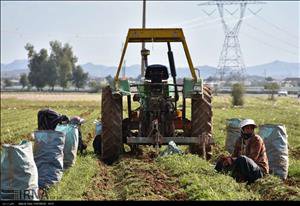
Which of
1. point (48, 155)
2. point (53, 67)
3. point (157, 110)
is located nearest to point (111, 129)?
point (157, 110)

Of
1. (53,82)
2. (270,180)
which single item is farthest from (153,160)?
(53,82)

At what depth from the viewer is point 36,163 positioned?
28.5 ft

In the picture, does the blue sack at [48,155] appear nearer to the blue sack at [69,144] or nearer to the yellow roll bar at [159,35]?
the blue sack at [69,144]

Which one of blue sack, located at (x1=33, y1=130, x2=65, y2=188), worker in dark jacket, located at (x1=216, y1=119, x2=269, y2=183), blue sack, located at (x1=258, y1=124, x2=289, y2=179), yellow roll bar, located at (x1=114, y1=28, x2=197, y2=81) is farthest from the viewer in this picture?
yellow roll bar, located at (x1=114, y1=28, x2=197, y2=81)

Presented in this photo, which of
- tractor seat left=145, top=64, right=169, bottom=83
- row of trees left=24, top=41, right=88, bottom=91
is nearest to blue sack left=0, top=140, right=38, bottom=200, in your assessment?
tractor seat left=145, top=64, right=169, bottom=83

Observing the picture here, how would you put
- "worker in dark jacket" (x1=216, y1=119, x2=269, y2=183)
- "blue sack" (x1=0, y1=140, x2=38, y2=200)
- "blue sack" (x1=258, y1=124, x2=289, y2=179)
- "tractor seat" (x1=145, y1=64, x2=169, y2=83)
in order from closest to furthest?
"blue sack" (x1=0, y1=140, x2=38, y2=200) → "worker in dark jacket" (x1=216, y1=119, x2=269, y2=183) → "blue sack" (x1=258, y1=124, x2=289, y2=179) → "tractor seat" (x1=145, y1=64, x2=169, y2=83)

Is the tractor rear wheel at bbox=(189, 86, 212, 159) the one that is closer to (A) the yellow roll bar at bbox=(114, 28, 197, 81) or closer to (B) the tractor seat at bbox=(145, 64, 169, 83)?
(A) the yellow roll bar at bbox=(114, 28, 197, 81)

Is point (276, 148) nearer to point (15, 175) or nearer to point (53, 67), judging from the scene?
point (15, 175)

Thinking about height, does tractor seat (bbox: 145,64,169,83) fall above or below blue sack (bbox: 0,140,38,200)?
above

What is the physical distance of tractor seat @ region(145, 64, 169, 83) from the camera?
41.1 feet

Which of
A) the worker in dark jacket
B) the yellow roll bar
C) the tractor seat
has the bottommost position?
the worker in dark jacket

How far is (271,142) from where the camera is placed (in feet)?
35.2

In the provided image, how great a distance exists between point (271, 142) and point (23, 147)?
16.7 feet

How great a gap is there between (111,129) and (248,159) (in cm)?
373
